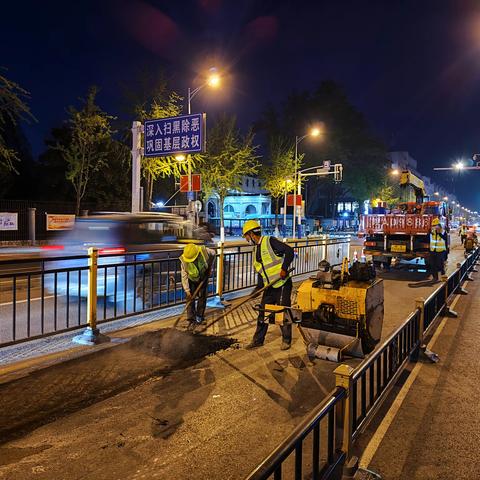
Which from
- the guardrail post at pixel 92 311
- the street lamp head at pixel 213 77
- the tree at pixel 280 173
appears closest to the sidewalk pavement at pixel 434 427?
the guardrail post at pixel 92 311

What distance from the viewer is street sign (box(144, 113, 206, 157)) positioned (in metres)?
15.9

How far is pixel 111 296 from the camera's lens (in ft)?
26.5

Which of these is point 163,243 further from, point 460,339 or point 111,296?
point 460,339

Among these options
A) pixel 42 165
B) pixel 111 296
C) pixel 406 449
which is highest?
pixel 42 165

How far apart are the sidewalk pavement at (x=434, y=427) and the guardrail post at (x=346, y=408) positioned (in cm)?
37

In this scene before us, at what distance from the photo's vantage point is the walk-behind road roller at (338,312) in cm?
525

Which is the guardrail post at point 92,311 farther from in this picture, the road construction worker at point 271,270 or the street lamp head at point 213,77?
the street lamp head at point 213,77

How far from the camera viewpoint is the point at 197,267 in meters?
7.14

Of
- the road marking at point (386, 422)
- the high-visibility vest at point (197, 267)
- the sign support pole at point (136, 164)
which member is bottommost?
the road marking at point (386, 422)

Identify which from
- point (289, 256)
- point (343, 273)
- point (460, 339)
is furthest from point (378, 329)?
point (460, 339)

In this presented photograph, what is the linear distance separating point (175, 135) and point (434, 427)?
544 inches

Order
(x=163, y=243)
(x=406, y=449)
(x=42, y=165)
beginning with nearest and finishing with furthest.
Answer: (x=406, y=449)
(x=163, y=243)
(x=42, y=165)

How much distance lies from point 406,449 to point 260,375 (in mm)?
1975

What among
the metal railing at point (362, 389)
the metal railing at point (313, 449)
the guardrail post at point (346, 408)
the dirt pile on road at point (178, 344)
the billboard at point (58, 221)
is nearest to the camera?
the metal railing at point (313, 449)
